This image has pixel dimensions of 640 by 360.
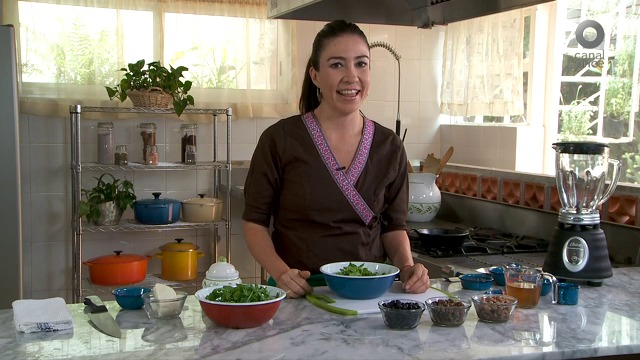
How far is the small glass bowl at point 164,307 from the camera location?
5.24 ft

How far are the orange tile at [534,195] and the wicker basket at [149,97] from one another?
194cm

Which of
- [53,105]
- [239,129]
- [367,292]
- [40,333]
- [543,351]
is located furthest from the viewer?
[239,129]

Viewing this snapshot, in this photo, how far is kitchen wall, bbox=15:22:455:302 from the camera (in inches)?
160

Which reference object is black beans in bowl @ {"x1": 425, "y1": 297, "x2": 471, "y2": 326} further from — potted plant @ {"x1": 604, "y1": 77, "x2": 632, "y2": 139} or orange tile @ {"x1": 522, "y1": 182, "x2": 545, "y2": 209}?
potted plant @ {"x1": 604, "y1": 77, "x2": 632, "y2": 139}

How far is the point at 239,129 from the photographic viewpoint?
→ 4395 millimetres

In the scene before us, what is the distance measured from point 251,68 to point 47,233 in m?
1.52

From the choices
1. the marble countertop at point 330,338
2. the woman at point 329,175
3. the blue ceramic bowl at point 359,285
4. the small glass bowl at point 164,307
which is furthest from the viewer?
the woman at point 329,175

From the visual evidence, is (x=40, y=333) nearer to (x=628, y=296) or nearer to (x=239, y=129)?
(x=628, y=296)

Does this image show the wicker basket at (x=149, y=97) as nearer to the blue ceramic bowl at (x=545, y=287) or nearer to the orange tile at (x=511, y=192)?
the orange tile at (x=511, y=192)

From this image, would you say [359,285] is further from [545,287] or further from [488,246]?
[488,246]


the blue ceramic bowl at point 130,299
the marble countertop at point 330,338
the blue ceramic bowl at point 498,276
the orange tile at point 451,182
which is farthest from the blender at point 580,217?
the orange tile at point 451,182

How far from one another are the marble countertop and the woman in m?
0.39

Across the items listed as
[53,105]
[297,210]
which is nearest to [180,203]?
[53,105]

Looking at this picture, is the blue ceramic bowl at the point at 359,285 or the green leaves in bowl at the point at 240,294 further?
the blue ceramic bowl at the point at 359,285
